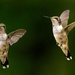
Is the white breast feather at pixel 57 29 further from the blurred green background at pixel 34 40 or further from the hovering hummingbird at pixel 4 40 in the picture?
the blurred green background at pixel 34 40

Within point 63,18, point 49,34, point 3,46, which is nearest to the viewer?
point 3,46

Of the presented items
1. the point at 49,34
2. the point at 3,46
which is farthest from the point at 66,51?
the point at 49,34

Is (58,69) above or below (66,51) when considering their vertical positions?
below

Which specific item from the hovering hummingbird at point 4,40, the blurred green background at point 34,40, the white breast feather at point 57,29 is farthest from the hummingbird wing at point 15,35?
the blurred green background at point 34,40

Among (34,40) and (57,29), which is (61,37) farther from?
(34,40)

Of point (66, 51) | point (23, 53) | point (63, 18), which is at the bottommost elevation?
point (23, 53)

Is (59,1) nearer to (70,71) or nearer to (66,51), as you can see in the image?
(70,71)

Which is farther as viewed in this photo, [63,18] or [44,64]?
[44,64]

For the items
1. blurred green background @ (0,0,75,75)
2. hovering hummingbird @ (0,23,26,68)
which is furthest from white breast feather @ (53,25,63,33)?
blurred green background @ (0,0,75,75)

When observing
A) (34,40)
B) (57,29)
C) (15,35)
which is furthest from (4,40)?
(34,40)
